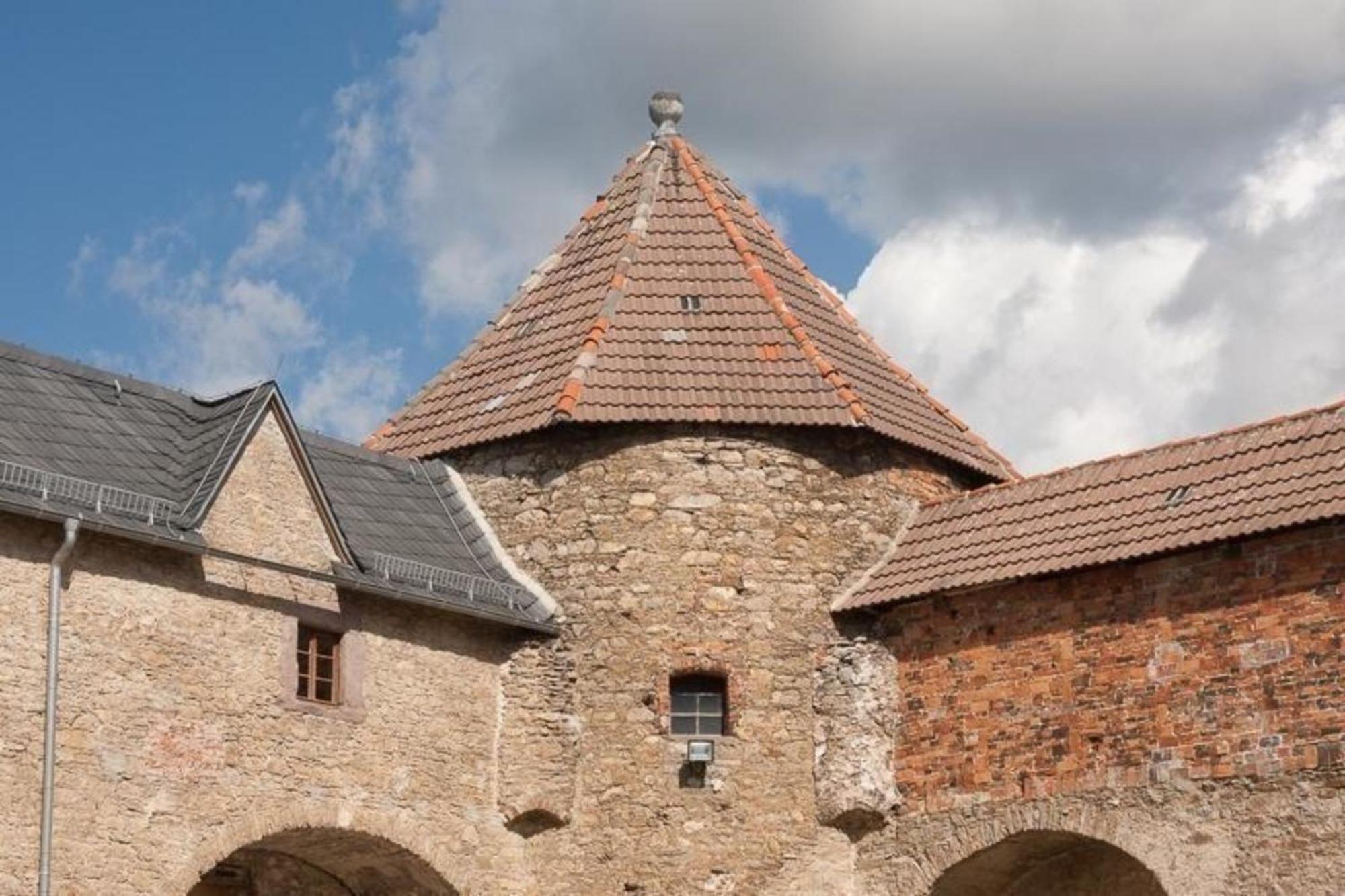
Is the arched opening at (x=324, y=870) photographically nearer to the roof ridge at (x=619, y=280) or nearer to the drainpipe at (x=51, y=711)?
the drainpipe at (x=51, y=711)

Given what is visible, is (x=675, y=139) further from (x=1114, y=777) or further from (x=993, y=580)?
(x=1114, y=777)

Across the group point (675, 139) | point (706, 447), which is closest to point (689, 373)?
point (706, 447)

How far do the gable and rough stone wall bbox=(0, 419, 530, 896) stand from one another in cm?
2

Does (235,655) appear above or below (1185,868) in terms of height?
above

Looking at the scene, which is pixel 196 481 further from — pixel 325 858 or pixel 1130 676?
pixel 1130 676

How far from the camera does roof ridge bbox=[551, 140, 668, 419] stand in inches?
856

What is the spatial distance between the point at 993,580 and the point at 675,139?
6.99 metres

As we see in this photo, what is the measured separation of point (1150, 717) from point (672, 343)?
19.8 ft

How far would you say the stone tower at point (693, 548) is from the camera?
2058 cm

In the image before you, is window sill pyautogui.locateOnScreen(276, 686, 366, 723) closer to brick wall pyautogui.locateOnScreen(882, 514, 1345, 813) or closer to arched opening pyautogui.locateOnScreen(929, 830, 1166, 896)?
brick wall pyautogui.locateOnScreen(882, 514, 1345, 813)

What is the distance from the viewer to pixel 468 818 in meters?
20.6

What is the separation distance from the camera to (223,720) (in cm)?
1877

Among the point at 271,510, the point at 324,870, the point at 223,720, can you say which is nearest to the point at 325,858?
the point at 324,870

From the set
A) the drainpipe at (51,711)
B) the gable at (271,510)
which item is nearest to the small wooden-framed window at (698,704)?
the gable at (271,510)
